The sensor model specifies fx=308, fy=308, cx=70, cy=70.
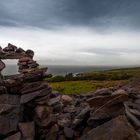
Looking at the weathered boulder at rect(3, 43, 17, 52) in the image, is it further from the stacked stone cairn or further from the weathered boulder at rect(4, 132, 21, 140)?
the weathered boulder at rect(4, 132, 21, 140)

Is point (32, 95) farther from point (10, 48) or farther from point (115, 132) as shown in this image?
point (115, 132)

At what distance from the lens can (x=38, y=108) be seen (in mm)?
41781

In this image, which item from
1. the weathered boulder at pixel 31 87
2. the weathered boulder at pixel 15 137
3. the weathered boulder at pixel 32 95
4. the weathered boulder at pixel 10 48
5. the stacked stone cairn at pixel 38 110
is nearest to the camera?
the weathered boulder at pixel 15 137

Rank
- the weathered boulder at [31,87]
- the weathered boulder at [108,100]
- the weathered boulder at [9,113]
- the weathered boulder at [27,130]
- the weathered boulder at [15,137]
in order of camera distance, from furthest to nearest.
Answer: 1. the weathered boulder at [31,87]
2. the weathered boulder at [9,113]
3. the weathered boulder at [27,130]
4. the weathered boulder at [108,100]
5. the weathered boulder at [15,137]

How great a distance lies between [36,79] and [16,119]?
6302 mm

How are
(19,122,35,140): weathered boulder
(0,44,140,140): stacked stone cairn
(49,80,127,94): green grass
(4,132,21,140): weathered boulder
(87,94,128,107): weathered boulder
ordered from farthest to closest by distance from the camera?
(49,80,127,94): green grass → (19,122,35,140): weathered boulder → (0,44,140,140): stacked stone cairn → (87,94,128,107): weathered boulder → (4,132,21,140): weathered boulder

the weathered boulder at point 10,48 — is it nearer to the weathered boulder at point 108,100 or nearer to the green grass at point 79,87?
the weathered boulder at point 108,100

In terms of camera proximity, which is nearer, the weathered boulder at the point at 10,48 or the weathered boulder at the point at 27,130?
the weathered boulder at the point at 27,130

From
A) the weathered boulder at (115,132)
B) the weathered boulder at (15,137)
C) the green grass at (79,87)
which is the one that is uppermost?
the weathered boulder at (115,132)

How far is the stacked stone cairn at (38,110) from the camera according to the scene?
38250 millimetres

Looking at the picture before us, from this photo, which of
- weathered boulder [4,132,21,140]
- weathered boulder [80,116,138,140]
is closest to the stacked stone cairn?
weathered boulder [4,132,21,140]

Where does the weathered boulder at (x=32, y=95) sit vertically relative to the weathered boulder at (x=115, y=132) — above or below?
above

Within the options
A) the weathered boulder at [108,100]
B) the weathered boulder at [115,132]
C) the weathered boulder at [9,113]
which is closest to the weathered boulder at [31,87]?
the weathered boulder at [9,113]

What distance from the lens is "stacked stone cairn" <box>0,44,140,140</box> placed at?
38250mm
